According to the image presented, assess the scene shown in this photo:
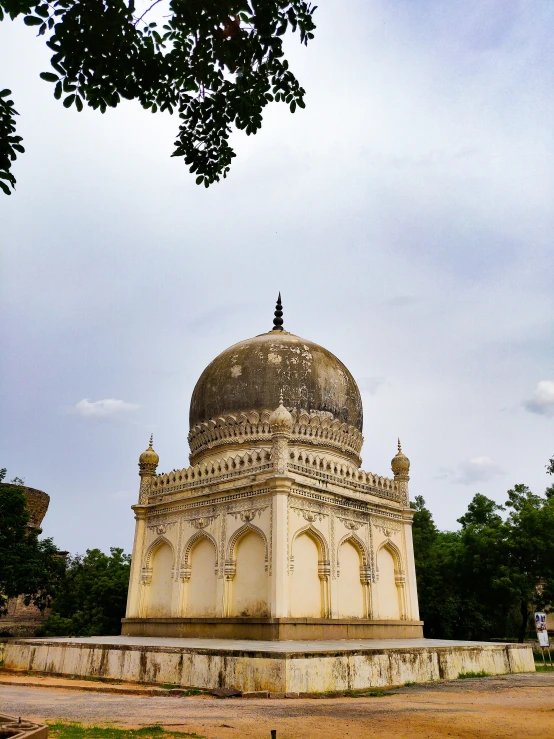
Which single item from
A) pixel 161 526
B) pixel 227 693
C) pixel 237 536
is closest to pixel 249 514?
pixel 237 536

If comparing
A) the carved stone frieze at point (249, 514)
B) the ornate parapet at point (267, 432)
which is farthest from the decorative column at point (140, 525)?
the carved stone frieze at point (249, 514)

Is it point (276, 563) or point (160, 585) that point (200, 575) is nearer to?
point (160, 585)

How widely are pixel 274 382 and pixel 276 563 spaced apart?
198 inches

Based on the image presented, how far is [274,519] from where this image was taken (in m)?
12.2

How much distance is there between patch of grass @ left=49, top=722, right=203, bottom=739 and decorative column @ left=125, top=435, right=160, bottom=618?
348 inches

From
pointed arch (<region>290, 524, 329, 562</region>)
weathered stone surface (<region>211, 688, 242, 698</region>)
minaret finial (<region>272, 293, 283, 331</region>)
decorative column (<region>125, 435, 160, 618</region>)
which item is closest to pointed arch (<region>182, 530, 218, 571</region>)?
decorative column (<region>125, 435, 160, 618</region>)

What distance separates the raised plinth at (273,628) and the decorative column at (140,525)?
1.28 feet

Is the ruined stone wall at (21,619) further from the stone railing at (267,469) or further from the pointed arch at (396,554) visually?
the pointed arch at (396,554)

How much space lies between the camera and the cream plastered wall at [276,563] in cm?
1226

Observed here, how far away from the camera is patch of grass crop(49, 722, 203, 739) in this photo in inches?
215

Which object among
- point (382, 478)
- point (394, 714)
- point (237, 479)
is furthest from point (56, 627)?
point (394, 714)

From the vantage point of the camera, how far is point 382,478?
15.6 m

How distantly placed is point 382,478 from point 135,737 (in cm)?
1086

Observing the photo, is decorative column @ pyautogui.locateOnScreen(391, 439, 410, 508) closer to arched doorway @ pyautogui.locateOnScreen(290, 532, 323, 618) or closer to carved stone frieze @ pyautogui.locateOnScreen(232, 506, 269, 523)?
arched doorway @ pyautogui.locateOnScreen(290, 532, 323, 618)
